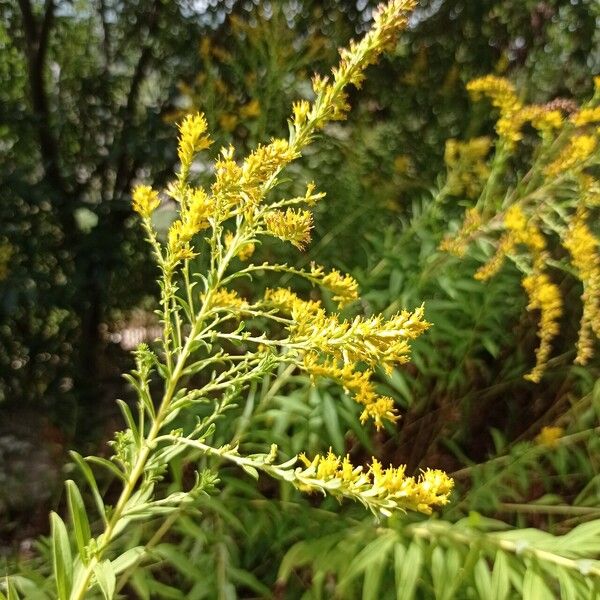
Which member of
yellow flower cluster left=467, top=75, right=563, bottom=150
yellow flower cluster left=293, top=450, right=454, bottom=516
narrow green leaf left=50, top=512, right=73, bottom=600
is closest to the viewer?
yellow flower cluster left=293, top=450, right=454, bottom=516

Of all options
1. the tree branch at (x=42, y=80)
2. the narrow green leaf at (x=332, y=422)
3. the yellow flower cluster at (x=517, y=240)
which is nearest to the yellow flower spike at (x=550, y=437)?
the yellow flower cluster at (x=517, y=240)

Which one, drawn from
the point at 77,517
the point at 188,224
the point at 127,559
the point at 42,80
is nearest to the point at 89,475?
the point at 77,517

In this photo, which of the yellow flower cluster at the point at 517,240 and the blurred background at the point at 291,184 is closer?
the yellow flower cluster at the point at 517,240

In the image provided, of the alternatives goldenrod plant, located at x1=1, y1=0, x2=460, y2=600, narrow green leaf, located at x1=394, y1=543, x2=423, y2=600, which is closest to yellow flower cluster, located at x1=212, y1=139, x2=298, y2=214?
goldenrod plant, located at x1=1, y1=0, x2=460, y2=600

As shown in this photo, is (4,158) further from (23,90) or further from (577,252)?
(577,252)

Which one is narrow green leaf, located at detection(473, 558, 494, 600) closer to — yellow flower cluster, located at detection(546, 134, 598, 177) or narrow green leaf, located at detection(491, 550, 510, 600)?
narrow green leaf, located at detection(491, 550, 510, 600)

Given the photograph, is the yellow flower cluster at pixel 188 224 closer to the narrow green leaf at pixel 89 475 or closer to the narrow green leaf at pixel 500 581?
the narrow green leaf at pixel 89 475
